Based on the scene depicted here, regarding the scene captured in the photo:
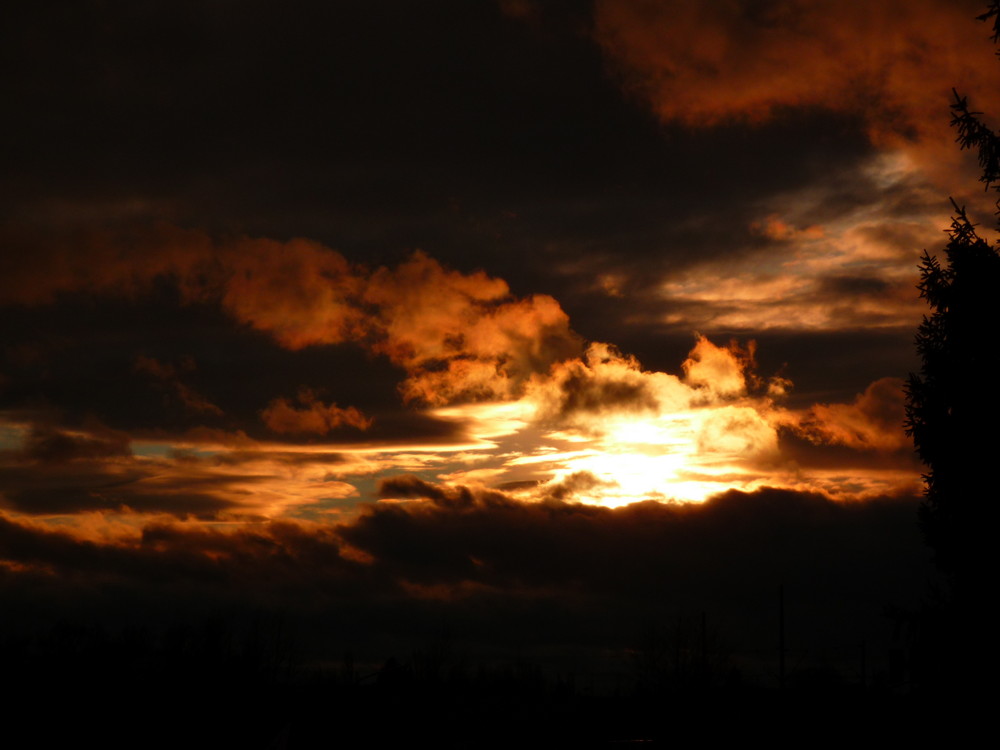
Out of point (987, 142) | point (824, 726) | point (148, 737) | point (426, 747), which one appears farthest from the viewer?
point (148, 737)

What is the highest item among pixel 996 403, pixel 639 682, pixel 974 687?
pixel 996 403

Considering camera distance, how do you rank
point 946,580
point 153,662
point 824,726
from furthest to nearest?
point 153,662 → point 824,726 → point 946,580

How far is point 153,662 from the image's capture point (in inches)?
3376

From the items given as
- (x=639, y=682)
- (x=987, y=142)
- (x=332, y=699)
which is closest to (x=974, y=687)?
(x=987, y=142)

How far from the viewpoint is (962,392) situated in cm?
1955

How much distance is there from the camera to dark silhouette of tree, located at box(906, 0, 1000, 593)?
18875mm

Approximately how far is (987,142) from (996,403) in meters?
4.89

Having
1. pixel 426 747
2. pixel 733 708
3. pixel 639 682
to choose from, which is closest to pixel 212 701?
pixel 426 747

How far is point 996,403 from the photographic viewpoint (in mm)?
18859

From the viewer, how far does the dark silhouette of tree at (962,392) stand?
18875mm

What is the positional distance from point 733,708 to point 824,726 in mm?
10600

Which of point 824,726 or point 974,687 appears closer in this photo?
point 974,687

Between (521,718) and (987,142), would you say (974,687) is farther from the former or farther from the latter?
(521,718)

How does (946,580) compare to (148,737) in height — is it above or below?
above
